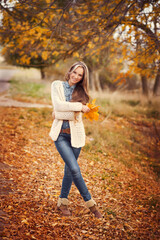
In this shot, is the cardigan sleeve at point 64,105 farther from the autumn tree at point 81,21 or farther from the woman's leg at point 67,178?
the autumn tree at point 81,21

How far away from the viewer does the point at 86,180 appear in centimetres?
431

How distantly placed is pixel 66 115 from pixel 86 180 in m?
2.03

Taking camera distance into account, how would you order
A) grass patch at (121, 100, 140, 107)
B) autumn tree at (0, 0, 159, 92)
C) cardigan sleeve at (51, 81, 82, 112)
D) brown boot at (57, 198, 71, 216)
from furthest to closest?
grass patch at (121, 100, 140, 107) → autumn tree at (0, 0, 159, 92) → brown boot at (57, 198, 71, 216) → cardigan sleeve at (51, 81, 82, 112)

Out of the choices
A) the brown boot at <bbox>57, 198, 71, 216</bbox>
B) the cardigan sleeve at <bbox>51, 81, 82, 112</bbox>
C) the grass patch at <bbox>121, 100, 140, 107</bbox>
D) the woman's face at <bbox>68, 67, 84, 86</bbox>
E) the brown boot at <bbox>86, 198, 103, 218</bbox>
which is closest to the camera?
the cardigan sleeve at <bbox>51, 81, 82, 112</bbox>

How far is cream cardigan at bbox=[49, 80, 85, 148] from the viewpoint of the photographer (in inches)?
106

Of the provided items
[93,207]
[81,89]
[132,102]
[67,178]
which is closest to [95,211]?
[93,207]

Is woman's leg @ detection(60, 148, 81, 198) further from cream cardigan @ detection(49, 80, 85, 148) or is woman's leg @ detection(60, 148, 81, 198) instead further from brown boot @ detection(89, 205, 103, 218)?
brown boot @ detection(89, 205, 103, 218)

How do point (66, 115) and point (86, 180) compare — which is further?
point (86, 180)

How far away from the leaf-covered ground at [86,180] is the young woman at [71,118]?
518 mm

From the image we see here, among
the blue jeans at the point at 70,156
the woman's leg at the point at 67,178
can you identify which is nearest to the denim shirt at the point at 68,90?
the blue jeans at the point at 70,156

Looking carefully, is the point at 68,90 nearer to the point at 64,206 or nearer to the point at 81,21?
the point at 64,206

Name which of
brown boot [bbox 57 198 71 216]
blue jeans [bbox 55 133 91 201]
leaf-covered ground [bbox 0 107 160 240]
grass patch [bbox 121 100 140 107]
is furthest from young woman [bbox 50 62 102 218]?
grass patch [bbox 121 100 140 107]

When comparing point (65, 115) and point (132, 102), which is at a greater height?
point (65, 115)

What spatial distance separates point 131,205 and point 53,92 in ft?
7.67
